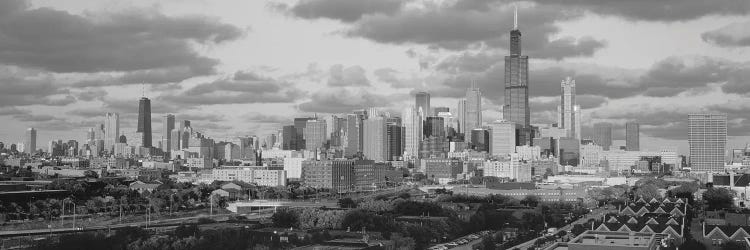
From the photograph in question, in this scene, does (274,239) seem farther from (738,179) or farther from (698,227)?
(738,179)

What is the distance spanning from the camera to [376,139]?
188375mm

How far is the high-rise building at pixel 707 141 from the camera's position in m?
158

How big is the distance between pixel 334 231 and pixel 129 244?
11693 mm

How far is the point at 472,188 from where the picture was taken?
93188 millimetres

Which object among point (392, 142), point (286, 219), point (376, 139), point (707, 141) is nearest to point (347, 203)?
point (286, 219)

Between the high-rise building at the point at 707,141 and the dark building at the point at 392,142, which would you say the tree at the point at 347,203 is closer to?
the high-rise building at the point at 707,141

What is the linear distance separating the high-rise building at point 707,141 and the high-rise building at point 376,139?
62.5 metres

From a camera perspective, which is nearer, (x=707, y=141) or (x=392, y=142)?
(x=707, y=141)

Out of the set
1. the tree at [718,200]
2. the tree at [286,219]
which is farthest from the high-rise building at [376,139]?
the tree at [286,219]

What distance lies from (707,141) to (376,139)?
66.9m

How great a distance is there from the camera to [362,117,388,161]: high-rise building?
18788 cm

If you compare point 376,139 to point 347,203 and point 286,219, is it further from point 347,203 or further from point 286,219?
point 286,219

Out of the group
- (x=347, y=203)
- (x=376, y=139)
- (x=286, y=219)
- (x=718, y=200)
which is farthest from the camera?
(x=376, y=139)

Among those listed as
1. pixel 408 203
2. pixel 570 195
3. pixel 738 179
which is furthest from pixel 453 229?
pixel 738 179
